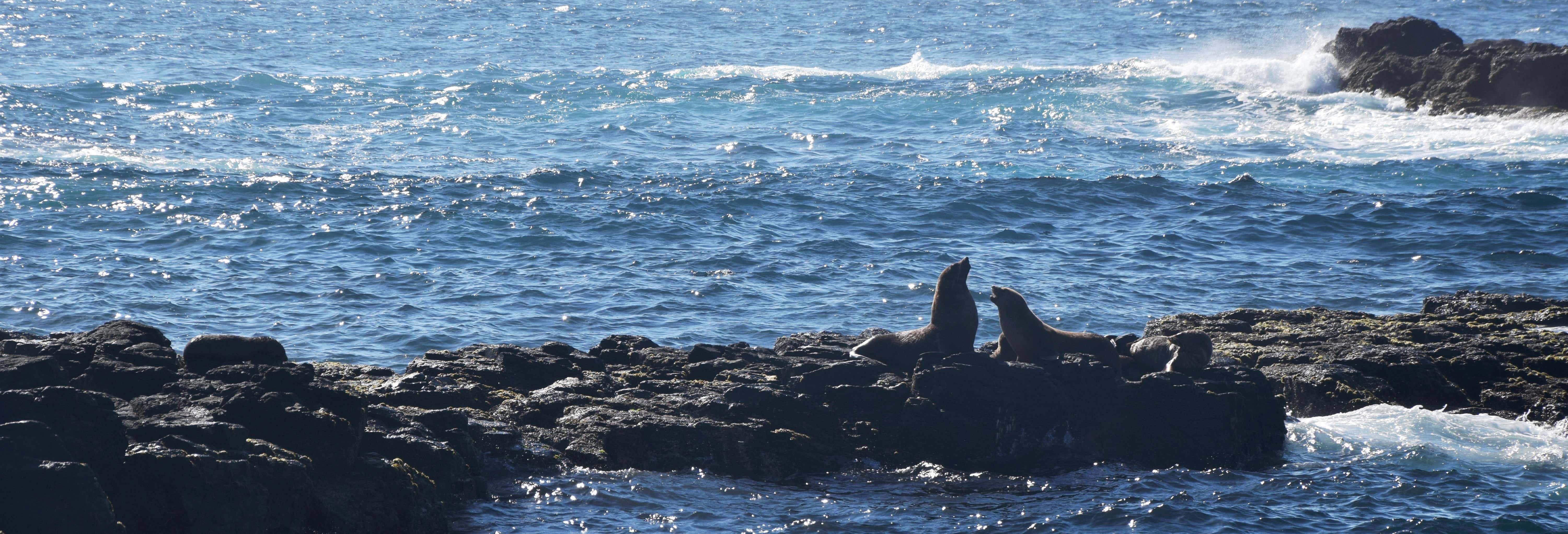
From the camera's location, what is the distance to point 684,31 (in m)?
53.5

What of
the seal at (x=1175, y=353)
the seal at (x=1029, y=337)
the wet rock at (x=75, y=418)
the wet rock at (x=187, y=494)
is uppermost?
the wet rock at (x=75, y=418)

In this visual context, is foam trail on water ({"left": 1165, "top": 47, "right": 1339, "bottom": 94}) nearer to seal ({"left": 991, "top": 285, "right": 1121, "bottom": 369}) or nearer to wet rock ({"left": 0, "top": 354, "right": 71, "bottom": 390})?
seal ({"left": 991, "top": 285, "right": 1121, "bottom": 369})

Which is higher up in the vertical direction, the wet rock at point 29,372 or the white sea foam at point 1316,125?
the wet rock at point 29,372

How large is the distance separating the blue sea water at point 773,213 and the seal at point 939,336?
1926 millimetres

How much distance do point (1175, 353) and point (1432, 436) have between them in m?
2.27

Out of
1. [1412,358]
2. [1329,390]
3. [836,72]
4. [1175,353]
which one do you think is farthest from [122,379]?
[836,72]

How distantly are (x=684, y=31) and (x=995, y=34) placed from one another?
44.7 feet

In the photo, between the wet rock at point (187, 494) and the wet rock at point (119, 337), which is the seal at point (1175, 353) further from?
the wet rock at point (119, 337)

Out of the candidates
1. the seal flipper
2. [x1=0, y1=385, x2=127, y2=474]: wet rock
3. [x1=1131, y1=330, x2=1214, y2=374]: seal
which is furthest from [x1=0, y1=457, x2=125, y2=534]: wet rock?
[x1=1131, y1=330, x2=1214, y2=374]: seal

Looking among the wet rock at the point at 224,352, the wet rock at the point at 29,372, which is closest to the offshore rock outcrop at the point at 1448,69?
the wet rock at the point at 224,352

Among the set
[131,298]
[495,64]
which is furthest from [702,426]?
[495,64]

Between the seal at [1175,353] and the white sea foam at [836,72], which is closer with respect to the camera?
the seal at [1175,353]

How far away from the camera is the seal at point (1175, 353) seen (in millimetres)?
11133

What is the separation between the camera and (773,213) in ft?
76.3
